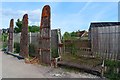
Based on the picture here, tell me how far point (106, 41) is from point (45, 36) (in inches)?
158

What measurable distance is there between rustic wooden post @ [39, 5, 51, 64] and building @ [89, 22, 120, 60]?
8.88 ft

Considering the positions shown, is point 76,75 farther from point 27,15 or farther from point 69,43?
point 27,15

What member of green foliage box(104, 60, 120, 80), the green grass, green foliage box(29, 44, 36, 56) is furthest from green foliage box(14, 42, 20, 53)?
green foliage box(104, 60, 120, 80)

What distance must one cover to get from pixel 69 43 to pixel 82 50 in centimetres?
101

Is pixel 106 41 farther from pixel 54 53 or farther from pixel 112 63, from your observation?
pixel 54 53

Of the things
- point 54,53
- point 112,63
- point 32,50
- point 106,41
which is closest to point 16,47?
point 32,50

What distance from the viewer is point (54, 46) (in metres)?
14.4

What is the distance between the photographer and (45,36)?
14.3 meters

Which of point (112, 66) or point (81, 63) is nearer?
point (112, 66)

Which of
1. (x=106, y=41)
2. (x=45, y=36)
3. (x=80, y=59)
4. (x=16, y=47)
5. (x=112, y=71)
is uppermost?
(x=45, y=36)

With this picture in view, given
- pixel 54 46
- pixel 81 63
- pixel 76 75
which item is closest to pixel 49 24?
pixel 54 46

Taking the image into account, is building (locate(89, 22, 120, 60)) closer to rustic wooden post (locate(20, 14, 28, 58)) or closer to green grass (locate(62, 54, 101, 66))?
green grass (locate(62, 54, 101, 66))

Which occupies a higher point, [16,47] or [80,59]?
[16,47]

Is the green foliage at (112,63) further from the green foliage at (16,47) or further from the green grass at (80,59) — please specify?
the green foliage at (16,47)
